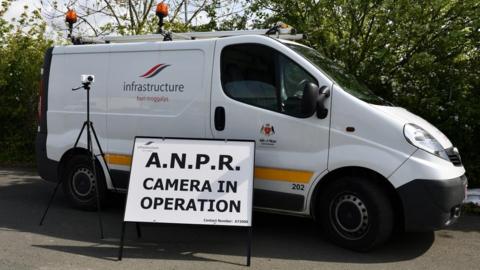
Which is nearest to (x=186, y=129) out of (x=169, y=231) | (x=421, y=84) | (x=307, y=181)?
(x=169, y=231)

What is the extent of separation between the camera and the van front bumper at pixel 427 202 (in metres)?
4.82

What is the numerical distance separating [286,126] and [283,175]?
52 cm

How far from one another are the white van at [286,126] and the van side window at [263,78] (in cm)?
1

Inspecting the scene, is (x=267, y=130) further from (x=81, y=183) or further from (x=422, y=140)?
(x=81, y=183)

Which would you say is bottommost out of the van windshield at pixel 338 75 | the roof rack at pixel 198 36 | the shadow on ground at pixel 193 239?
the shadow on ground at pixel 193 239

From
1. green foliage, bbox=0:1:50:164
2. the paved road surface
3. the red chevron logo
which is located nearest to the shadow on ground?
the paved road surface

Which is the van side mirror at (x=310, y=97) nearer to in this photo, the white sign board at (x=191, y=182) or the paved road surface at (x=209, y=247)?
the white sign board at (x=191, y=182)

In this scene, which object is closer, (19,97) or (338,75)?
(338,75)

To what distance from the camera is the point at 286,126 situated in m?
5.39

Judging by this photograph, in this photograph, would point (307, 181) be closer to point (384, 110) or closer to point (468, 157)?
point (384, 110)

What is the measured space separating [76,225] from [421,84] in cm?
546

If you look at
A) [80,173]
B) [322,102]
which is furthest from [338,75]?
[80,173]

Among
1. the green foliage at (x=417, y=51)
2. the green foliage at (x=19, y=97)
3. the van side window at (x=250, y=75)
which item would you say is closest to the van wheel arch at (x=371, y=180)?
the van side window at (x=250, y=75)

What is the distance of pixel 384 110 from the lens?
5.17 metres
